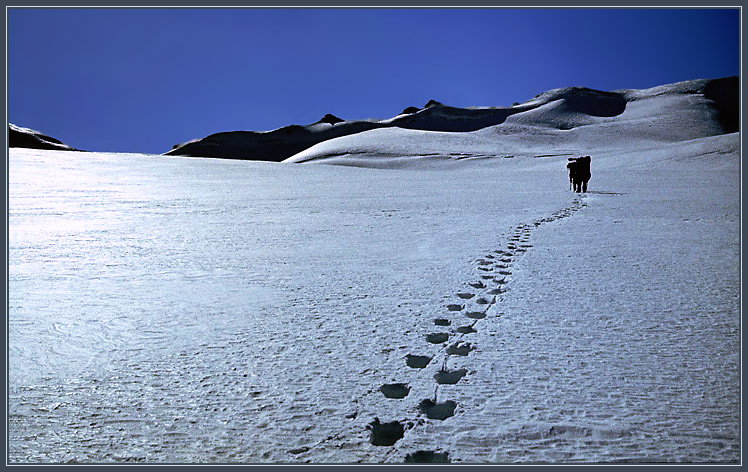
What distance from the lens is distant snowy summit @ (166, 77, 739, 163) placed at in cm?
3553

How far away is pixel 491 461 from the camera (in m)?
1.21

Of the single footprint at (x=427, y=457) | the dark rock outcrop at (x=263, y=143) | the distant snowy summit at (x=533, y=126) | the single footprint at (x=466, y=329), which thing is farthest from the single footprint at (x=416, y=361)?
the dark rock outcrop at (x=263, y=143)

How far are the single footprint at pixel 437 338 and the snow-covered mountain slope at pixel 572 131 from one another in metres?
24.4

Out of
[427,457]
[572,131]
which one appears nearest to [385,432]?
[427,457]

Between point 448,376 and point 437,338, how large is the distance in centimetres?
30

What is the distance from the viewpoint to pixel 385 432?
1288 mm

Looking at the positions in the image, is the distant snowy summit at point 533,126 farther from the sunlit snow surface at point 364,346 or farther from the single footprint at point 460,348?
the single footprint at point 460,348

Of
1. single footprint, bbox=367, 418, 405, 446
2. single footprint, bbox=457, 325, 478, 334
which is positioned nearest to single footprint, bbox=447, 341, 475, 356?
single footprint, bbox=457, 325, 478, 334

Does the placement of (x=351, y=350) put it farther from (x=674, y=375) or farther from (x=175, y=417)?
(x=674, y=375)

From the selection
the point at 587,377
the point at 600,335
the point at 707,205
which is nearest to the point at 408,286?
the point at 600,335

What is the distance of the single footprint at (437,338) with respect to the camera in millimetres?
1815

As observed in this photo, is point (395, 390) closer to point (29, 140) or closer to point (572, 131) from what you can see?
point (572, 131)

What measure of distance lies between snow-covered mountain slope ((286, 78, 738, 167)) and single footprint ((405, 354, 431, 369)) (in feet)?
80.7

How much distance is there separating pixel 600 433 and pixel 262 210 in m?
5.25
